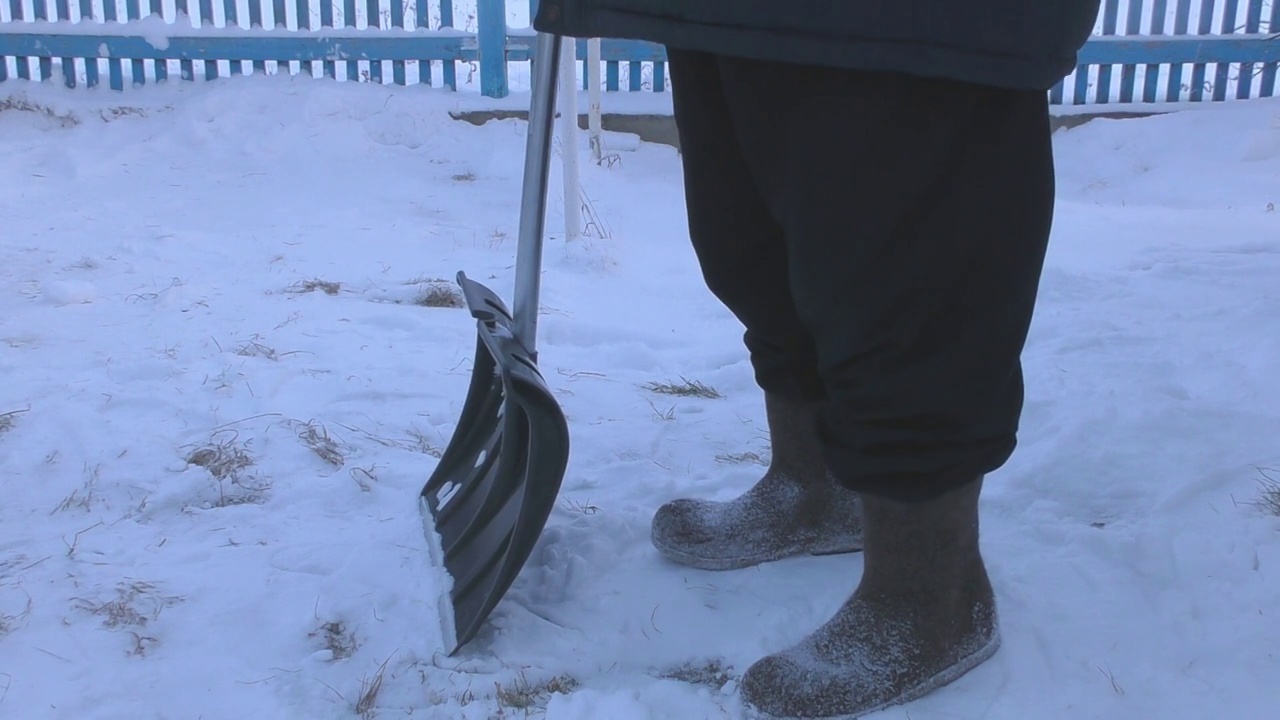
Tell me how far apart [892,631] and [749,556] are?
33 centimetres

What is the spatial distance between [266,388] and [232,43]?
425 centimetres

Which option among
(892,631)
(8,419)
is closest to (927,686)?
(892,631)

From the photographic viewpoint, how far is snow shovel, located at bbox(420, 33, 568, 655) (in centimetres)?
125

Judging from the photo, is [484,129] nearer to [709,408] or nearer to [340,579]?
[709,408]

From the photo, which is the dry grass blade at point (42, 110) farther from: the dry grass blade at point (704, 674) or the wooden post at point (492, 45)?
the dry grass blade at point (704, 674)

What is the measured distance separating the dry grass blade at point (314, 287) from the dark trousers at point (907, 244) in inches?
88.0

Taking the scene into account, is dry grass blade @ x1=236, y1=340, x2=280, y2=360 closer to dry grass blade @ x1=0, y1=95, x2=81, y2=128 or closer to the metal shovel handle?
the metal shovel handle

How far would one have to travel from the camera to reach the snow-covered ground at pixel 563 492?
3.94ft

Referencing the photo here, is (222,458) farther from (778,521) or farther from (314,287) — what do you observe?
(314,287)

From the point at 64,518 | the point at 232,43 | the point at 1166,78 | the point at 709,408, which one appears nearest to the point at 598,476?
the point at 709,408

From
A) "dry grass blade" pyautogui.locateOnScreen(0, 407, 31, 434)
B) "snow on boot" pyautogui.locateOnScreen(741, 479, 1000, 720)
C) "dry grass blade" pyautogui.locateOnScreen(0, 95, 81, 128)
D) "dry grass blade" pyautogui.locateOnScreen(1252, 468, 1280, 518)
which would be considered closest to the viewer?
"snow on boot" pyautogui.locateOnScreen(741, 479, 1000, 720)

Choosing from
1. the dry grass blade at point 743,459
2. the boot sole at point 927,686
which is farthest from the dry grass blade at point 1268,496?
the dry grass blade at point 743,459

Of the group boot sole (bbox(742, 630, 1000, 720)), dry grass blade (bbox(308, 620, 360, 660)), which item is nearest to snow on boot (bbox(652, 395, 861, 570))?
boot sole (bbox(742, 630, 1000, 720))

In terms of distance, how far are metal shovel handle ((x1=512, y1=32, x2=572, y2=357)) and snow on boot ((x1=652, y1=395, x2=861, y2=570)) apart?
1.13ft
